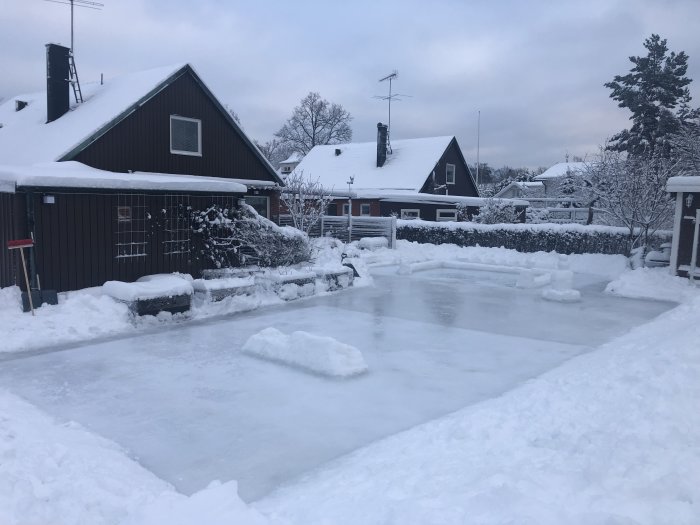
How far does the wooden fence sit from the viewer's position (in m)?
23.5

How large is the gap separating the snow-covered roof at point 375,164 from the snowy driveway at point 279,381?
20.7 metres

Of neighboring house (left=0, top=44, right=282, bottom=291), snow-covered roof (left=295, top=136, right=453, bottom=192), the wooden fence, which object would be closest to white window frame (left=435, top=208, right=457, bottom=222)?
snow-covered roof (left=295, top=136, right=453, bottom=192)

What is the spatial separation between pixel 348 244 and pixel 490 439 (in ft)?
59.5

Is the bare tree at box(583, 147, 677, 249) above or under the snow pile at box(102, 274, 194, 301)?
above

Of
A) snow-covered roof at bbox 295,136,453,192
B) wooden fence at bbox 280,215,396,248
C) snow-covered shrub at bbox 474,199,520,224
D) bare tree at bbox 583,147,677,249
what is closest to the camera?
bare tree at bbox 583,147,677,249

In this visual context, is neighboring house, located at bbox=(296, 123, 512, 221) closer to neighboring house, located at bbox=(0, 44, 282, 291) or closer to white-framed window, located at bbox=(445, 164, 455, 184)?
white-framed window, located at bbox=(445, 164, 455, 184)

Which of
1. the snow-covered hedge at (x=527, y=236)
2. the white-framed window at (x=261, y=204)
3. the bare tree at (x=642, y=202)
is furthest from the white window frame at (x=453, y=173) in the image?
the white-framed window at (x=261, y=204)

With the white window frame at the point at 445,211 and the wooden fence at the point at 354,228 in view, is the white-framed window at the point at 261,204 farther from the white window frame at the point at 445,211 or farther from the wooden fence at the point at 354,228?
the white window frame at the point at 445,211

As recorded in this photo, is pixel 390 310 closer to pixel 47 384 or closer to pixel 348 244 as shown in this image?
pixel 47 384

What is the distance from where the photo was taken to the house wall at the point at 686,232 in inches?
587

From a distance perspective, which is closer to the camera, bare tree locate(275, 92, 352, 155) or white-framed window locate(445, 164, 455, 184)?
white-framed window locate(445, 164, 455, 184)

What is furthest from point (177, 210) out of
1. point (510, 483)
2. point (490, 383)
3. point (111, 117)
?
point (510, 483)

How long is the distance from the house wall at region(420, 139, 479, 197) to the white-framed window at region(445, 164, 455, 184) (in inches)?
7.7

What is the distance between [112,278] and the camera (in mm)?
11562
